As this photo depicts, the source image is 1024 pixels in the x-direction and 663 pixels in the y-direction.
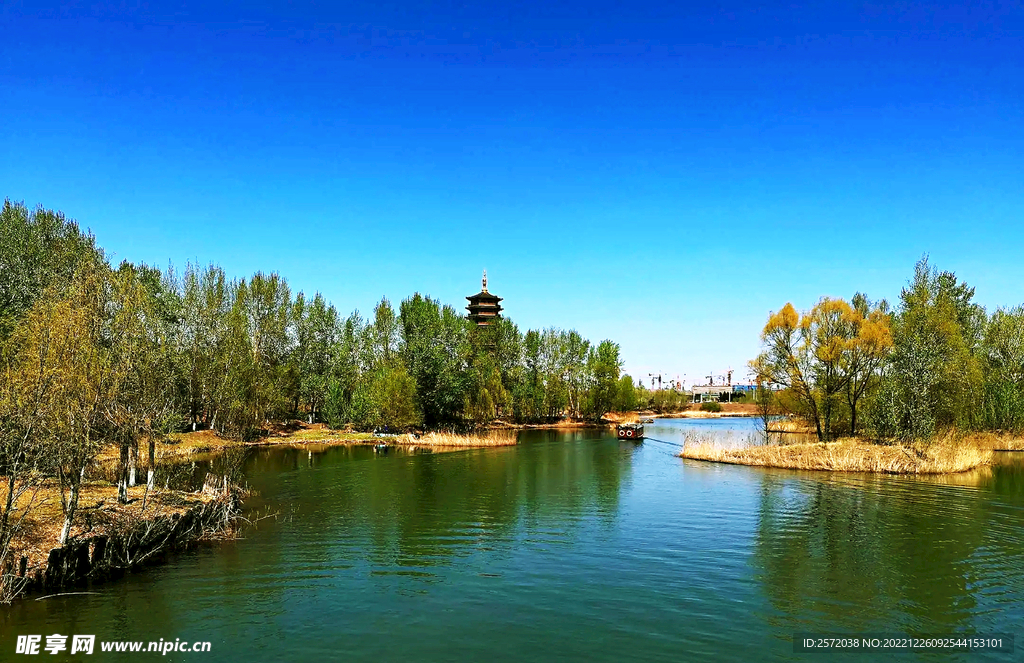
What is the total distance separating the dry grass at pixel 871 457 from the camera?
38.3 meters

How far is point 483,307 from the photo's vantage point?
4323 inches

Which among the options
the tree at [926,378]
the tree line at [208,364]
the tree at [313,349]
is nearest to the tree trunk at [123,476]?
the tree line at [208,364]

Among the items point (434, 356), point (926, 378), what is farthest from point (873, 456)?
point (434, 356)

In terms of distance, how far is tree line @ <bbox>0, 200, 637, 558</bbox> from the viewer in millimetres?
16094

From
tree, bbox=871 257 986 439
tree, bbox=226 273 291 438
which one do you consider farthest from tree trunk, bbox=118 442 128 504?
tree, bbox=871 257 986 439

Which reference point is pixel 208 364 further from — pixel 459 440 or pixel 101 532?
pixel 101 532

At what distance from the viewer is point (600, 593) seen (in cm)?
1653

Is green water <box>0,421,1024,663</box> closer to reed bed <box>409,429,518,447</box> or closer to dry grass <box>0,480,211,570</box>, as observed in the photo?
dry grass <box>0,480,211,570</box>

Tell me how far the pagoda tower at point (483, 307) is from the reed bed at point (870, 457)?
68.1m

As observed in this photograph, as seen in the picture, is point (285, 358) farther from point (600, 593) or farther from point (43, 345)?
point (600, 593)

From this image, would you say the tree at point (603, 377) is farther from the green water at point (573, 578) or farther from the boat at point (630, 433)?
the green water at point (573, 578)

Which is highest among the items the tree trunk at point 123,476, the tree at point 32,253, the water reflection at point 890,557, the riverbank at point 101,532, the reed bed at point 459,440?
the tree at point 32,253

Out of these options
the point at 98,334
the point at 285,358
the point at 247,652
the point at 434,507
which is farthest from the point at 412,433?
the point at 247,652

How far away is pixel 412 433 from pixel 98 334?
5089 cm
